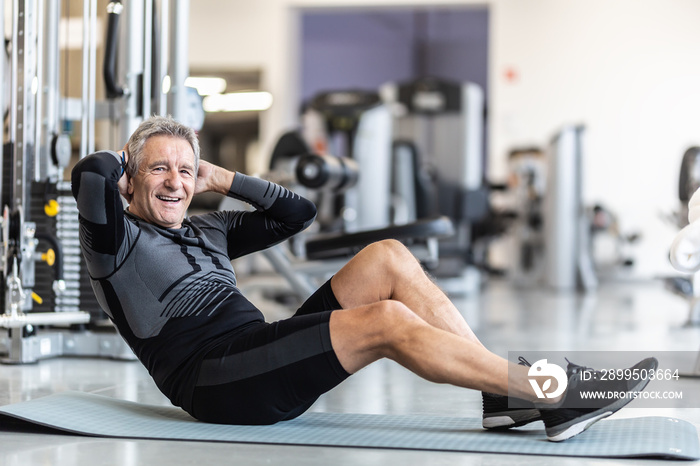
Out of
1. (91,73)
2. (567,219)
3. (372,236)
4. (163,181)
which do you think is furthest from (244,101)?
(163,181)

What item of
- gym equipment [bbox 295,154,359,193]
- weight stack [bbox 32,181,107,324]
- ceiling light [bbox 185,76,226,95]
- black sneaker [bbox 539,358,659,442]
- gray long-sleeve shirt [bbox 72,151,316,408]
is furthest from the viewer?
ceiling light [bbox 185,76,226,95]

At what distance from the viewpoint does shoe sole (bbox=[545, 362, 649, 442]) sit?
1.75 m

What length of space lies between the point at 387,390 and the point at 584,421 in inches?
41.6

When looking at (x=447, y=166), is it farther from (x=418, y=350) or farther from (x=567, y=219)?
(x=418, y=350)

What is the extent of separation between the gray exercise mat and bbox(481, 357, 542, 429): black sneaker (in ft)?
0.09

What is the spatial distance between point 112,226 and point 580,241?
254 inches

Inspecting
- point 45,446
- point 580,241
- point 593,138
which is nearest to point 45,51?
point 45,446

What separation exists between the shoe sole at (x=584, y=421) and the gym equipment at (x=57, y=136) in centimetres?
196

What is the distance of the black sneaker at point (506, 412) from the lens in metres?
1.93

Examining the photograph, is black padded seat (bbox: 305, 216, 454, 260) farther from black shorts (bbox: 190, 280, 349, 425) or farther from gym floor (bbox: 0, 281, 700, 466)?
black shorts (bbox: 190, 280, 349, 425)

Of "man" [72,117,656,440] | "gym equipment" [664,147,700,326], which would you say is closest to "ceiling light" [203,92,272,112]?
"gym equipment" [664,147,700,326]

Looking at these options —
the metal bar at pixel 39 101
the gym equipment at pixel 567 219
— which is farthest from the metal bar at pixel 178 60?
the gym equipment at pixel 567 219

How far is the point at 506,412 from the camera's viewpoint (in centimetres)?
198

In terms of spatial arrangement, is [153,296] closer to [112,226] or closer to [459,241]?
[112,226]
